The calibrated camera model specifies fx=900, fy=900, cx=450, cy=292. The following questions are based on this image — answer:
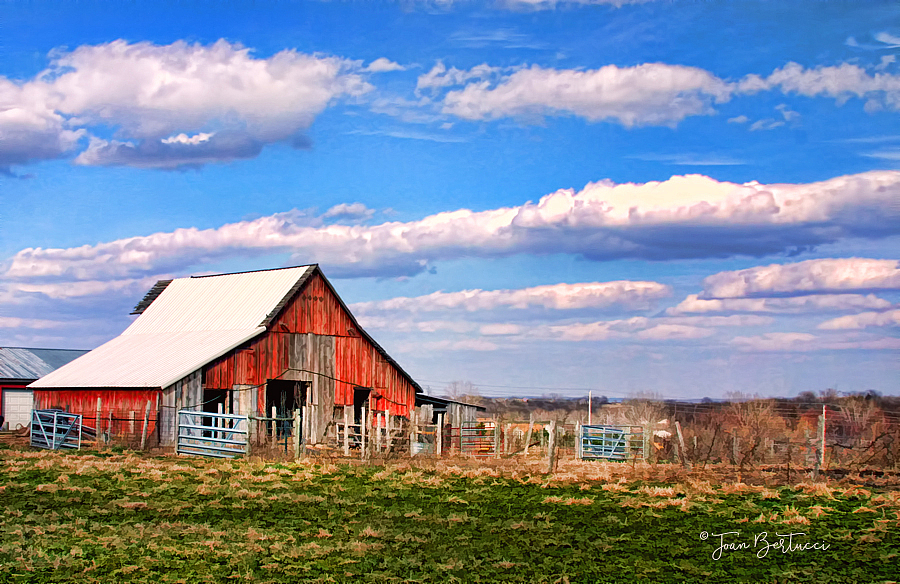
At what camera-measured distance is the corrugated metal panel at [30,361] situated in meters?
55.2

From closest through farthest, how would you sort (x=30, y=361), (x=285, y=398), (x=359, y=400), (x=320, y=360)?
(x=320, y=360), (x=285, y=398), (x=359, y=400), (x=30, y=361)

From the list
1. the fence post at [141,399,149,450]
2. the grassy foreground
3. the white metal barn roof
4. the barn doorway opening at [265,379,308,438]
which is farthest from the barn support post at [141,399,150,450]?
the grassy foreground

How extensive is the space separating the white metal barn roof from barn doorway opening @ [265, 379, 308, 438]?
326 cm

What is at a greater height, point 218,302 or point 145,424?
point 218,302

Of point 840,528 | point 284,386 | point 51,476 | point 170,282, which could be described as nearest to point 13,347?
point 170,282

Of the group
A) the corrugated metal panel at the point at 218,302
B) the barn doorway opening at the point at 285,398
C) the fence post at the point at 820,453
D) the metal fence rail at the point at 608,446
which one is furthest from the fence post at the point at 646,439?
the corrugated metal panel at the point at 218,302

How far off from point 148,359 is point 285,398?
660 centimetres

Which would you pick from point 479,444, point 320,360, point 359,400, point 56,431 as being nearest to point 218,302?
point 320,360

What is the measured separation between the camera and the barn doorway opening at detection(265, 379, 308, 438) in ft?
139

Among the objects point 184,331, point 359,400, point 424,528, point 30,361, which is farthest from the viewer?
point 30,361

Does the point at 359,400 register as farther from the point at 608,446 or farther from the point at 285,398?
the point at 608,446

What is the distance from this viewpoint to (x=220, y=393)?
39.2 meters

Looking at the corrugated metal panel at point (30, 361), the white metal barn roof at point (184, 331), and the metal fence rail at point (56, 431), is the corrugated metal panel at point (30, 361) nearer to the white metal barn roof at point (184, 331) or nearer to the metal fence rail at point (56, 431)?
the white metal barn roof at point (184, 331)

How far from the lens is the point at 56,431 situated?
1496 inches
